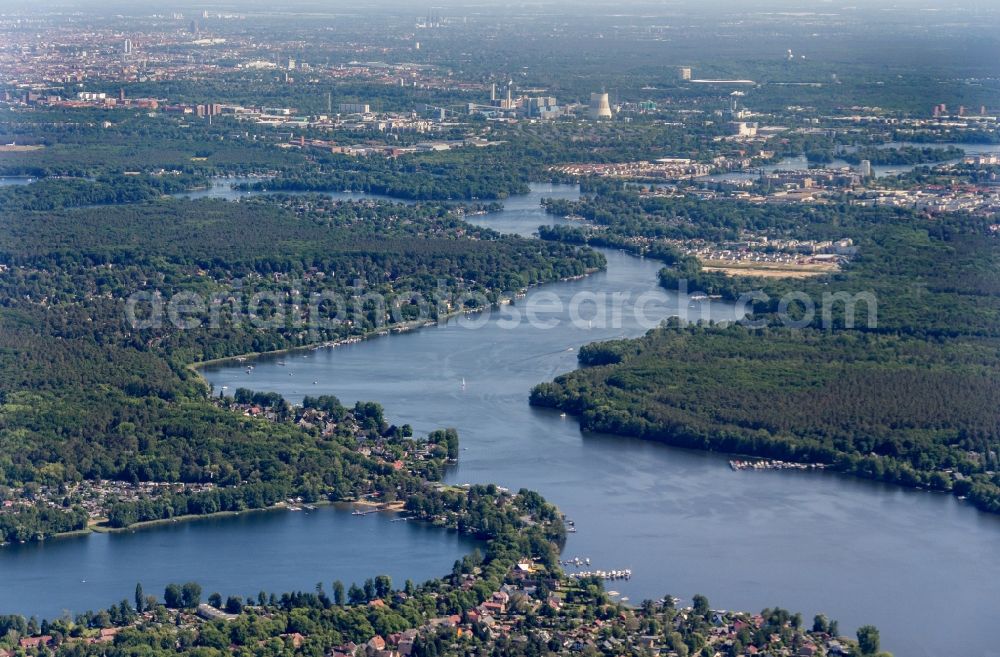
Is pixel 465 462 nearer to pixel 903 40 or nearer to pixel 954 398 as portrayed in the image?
pixel 954 398

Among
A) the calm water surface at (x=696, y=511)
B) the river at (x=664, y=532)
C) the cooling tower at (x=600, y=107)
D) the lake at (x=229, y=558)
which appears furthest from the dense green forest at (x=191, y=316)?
the cooling tower at (x=600, y=107)

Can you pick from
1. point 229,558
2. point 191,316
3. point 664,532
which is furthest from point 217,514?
point 191,316

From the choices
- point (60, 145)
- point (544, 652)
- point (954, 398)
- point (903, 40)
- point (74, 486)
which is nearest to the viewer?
point (544, 652)

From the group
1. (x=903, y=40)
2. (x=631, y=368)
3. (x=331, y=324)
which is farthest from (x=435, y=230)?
(x=903, y=40)

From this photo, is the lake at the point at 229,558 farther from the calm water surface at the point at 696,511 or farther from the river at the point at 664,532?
the calm water surface at the point at 696,511

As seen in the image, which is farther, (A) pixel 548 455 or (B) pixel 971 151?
(B) pixel 971 151

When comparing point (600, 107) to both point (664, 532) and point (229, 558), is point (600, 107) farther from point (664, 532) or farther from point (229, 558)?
point (229, 558)
